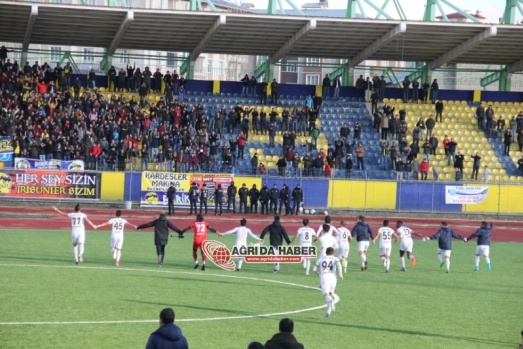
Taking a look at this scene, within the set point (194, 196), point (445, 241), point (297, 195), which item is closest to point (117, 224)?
point (445, 241)

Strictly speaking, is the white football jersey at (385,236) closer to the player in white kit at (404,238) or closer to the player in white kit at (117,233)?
the player in white kit at (404,238)

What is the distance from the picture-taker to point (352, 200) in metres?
53.8

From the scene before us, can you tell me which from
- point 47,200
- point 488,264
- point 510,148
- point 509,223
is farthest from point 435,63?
point 488,264

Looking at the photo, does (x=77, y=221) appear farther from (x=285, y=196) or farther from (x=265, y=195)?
(x=285, y=196)

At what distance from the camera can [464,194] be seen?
2157 inches

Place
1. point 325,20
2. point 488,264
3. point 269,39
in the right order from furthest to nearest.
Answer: point 269,39 < point 325,20 < point 488,264

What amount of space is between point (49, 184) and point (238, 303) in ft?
91.4

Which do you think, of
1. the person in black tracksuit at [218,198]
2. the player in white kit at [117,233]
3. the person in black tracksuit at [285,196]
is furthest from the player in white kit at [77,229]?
the person in black tracksuit at [285,196]

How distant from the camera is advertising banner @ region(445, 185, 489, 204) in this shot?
179 ft

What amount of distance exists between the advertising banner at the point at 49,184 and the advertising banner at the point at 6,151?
1.63 metres

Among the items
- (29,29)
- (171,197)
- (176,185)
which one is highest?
(29,29)

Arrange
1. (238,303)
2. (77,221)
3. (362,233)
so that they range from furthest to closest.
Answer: (362,233) → (77,221) → (238,303)

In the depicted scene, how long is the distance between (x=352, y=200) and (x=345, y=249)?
73.7 ft

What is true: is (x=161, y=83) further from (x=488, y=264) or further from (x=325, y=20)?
(x=488, y=264)
